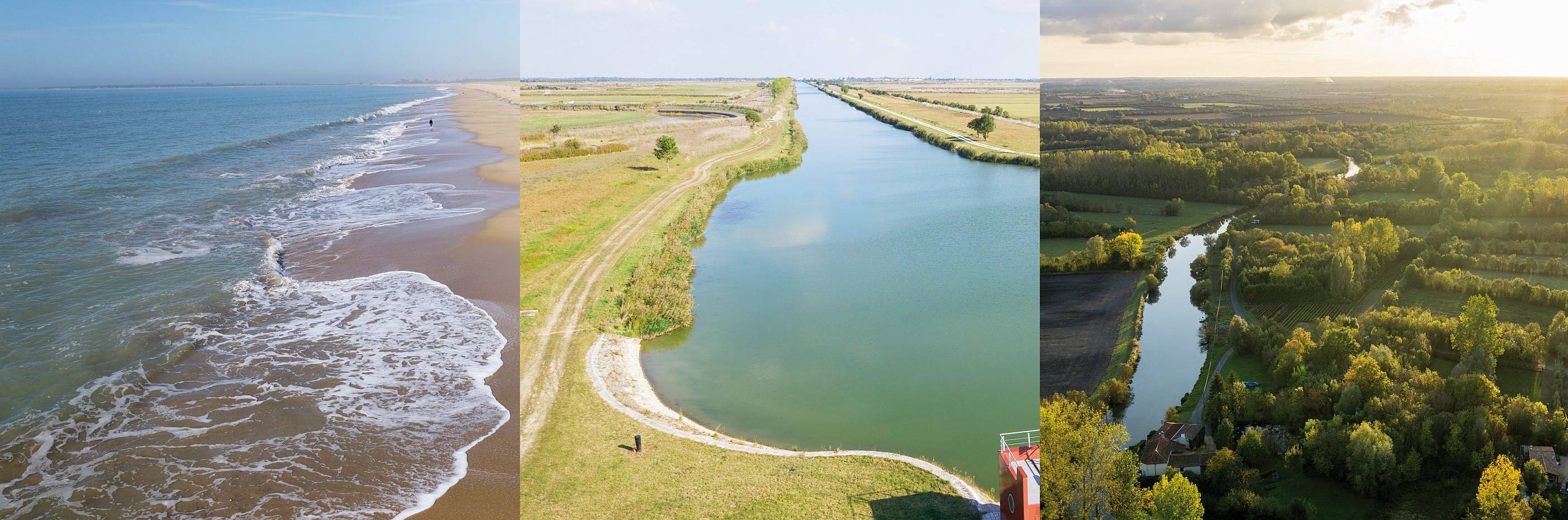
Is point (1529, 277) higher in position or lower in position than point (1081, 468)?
higher

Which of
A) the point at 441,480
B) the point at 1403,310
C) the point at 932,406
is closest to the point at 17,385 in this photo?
the point at 441,480

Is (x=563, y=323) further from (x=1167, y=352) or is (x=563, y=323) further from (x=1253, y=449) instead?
(x=1167, y=352)

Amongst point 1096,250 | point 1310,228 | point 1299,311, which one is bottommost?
point 1299,311

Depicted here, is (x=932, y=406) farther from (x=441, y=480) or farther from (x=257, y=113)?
(x=257, y=113)

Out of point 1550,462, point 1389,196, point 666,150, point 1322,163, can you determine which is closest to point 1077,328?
point 1550,462

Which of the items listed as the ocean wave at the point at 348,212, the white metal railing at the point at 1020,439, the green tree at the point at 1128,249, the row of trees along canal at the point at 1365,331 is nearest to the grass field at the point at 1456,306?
the row of trees along canal at the point at 1365,331

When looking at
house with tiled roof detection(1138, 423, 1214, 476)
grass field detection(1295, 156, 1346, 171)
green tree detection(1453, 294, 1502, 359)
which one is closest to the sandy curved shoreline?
house with tiled roof detection(1138, 423, 1214, 476)
